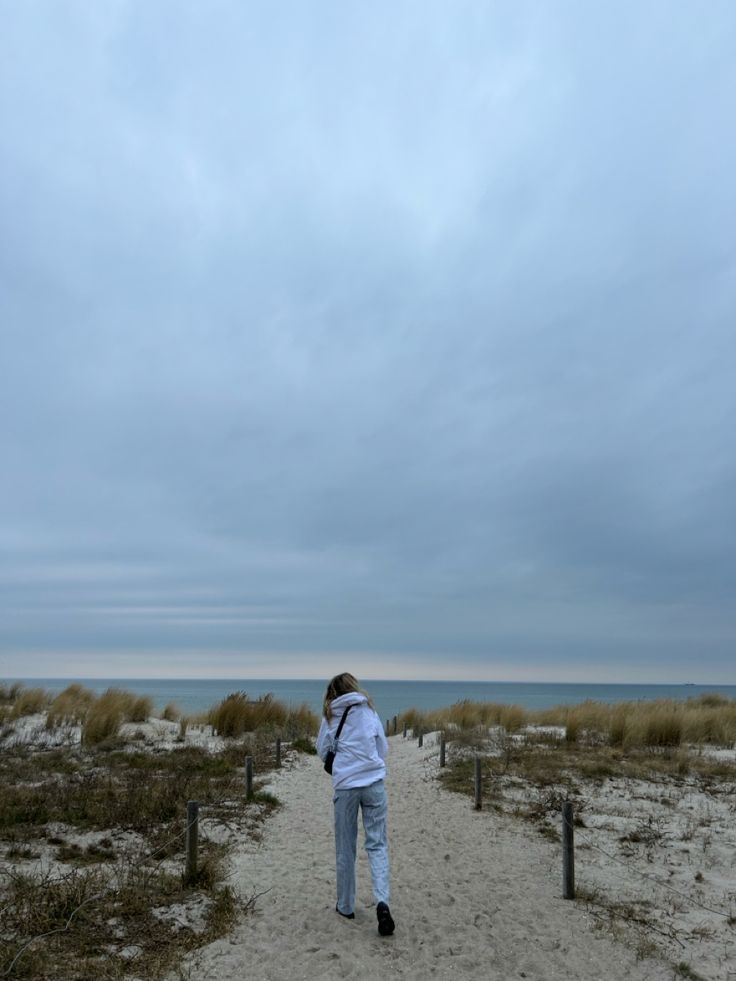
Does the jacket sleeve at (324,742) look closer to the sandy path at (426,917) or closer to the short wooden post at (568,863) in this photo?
the sandy path at (426,917)

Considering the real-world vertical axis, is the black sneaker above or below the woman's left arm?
below

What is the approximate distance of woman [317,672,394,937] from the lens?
595 cm

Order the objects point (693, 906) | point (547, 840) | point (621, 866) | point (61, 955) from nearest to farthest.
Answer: point (61, 955) < point (693, 906) < point (621, 866) < point (547, 840)

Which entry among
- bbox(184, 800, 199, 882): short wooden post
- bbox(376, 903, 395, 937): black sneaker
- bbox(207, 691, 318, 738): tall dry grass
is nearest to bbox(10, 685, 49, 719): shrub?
bbox(207, 691, 318, 738): tall dry grass

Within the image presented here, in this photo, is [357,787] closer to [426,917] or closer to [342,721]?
[342,721]

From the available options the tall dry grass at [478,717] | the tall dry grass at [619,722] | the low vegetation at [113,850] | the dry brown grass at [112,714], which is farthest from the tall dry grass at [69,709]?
the tall dry grass at [478,717]

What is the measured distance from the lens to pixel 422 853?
9.05 metres

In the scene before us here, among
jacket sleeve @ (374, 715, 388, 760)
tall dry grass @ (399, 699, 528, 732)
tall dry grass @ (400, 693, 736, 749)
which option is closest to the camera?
jacket sleeve @ (374, 715, 388, 760)

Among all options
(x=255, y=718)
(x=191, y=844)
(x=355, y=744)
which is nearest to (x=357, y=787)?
(x=355, y=744)

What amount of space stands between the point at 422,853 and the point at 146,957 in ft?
14.4

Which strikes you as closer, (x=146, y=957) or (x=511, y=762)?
(x=146, y=957)

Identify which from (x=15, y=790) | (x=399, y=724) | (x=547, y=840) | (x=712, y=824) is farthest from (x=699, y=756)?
(x=399, y=724)

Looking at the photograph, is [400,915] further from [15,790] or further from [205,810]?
[15,790]

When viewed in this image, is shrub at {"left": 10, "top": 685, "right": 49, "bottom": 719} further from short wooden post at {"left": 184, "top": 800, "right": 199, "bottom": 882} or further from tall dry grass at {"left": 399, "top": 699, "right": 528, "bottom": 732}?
short wooden post at {"left": 184, "top": 800, "right": 199, "bottom": 882}
